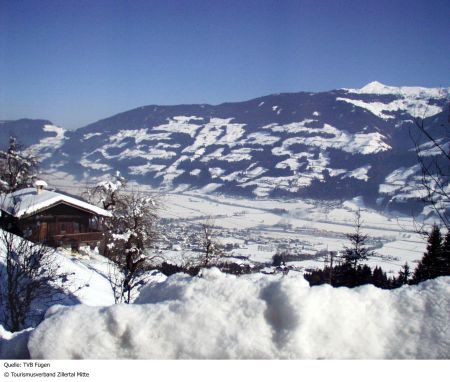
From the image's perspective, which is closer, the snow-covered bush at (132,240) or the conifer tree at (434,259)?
the conifer tree at (434,259)

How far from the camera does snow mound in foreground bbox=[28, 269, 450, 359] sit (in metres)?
2.48

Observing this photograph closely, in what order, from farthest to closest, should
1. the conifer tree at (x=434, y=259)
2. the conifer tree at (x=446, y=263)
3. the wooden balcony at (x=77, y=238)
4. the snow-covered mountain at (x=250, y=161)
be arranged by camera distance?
1. the snow-covered mountain at (x=250, y=161)
2. the wooden balcony at (x=77, y=238)
3. the conifer tree at (x=434, y=259)
4. the conifer tree at (x=446, y=263)

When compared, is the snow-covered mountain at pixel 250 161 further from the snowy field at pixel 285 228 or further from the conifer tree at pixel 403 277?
the conifer tree at pixel 403 277

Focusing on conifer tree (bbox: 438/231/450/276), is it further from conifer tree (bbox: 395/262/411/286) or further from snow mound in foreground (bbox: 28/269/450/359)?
conifer tree (bbox: 395/262/411/286)

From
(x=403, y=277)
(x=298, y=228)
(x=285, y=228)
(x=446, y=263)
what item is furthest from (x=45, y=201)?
(x=285, y=228)

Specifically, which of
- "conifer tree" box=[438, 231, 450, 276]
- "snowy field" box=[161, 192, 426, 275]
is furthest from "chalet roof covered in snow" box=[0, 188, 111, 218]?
"conifer tree" box=[438, 231, 450, 276]

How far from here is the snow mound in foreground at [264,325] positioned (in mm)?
2479

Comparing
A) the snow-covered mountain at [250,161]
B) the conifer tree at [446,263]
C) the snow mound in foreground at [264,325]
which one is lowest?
the conifer tree at [446,263]

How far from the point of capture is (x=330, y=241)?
64000 mm

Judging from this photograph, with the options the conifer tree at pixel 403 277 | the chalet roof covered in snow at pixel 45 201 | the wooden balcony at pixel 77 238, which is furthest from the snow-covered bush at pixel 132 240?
the conifer tree at pixel 403 277

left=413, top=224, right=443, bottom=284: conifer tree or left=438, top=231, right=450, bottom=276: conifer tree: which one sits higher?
left=438, top=231, right=450, bottom=276: conifer tree

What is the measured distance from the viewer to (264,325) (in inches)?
98.2

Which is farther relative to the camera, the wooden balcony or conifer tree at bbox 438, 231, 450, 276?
the wooden balcony
